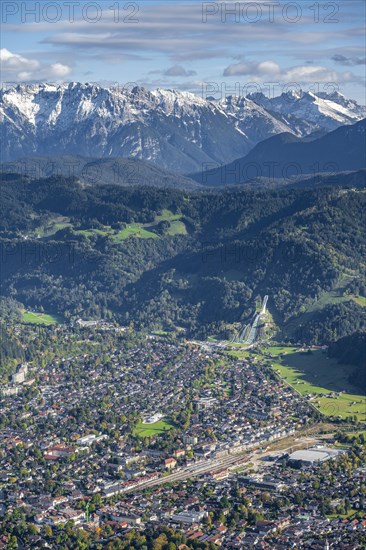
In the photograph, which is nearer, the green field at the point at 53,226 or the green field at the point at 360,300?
the green field at the point at 360,300

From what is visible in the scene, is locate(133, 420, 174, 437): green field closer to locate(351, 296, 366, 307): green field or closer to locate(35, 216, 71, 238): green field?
locate(351, 296, 366, 307): green field

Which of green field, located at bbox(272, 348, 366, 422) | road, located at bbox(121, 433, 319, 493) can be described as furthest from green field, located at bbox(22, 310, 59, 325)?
road, located at bbox(121, 433, 319, 493)

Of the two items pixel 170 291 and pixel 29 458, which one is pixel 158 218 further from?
pixel 29 458

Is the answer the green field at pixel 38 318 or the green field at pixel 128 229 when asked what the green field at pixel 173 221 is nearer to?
the green field at pixel 128 229

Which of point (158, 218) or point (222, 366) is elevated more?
point (158, 218)

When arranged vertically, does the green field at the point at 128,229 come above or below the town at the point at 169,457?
above

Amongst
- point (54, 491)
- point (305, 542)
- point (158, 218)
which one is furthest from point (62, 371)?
point (158, 218)

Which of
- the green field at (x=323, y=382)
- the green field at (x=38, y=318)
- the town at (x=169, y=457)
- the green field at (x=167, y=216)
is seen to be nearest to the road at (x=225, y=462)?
the town at (x=169, y=457)
